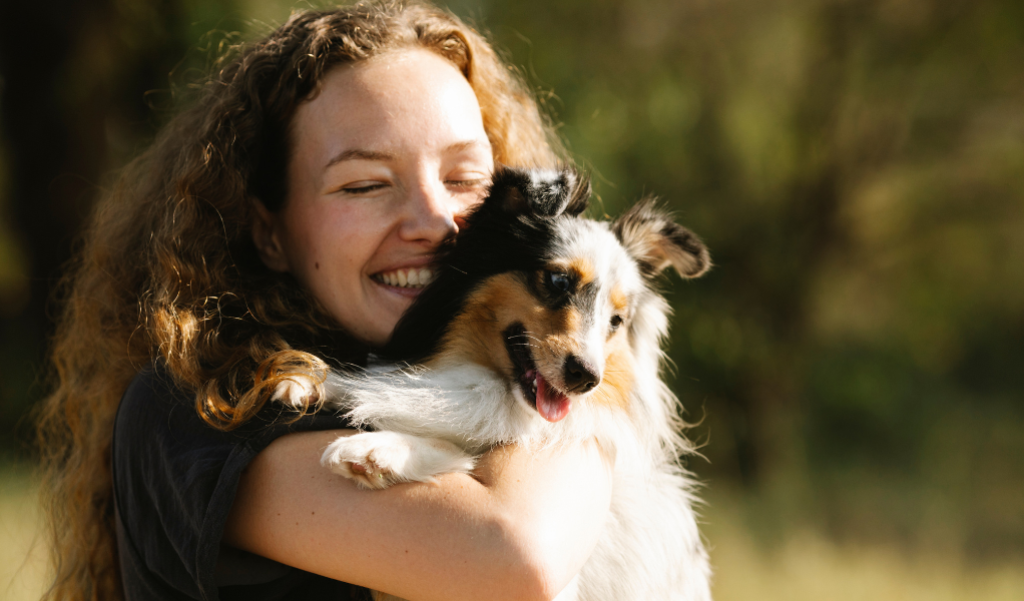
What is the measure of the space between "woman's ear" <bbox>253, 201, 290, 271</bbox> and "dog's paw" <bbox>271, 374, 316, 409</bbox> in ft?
1.89

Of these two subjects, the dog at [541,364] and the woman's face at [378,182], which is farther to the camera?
the woman's face at [378,182]

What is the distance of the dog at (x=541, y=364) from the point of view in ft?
6.55

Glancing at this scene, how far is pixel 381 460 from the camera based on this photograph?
1.61 m

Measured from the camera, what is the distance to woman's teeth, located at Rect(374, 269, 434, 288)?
2.23 metres

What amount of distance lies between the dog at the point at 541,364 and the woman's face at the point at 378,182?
0.10m

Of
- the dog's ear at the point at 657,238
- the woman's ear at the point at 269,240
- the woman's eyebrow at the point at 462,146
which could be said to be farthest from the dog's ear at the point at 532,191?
the woman's ear at the point at 269,240

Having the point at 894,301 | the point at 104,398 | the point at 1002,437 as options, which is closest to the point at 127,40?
the point at 104,398

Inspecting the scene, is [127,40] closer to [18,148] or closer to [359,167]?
[18,148]

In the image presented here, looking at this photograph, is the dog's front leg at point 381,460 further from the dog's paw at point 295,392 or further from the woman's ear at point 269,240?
the woman's ear at point 269,240

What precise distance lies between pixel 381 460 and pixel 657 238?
1.26 m

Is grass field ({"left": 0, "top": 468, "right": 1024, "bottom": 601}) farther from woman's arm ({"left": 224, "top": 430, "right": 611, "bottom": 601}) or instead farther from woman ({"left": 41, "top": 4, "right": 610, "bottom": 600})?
woman's arm ({"left": 224, "top": 430, "right": 611, "bottom": 601})

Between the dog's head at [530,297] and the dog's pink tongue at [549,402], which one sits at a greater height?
the dog's head at [530,297]

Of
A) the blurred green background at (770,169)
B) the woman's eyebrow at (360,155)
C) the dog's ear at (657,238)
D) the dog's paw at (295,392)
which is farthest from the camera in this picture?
the blurred green background at (770,169)

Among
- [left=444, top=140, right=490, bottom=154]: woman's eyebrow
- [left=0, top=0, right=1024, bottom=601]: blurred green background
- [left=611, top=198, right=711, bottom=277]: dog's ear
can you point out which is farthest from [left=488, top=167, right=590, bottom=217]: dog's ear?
[left=0, top=0, right=1024, bottom=601]: blurred green background
